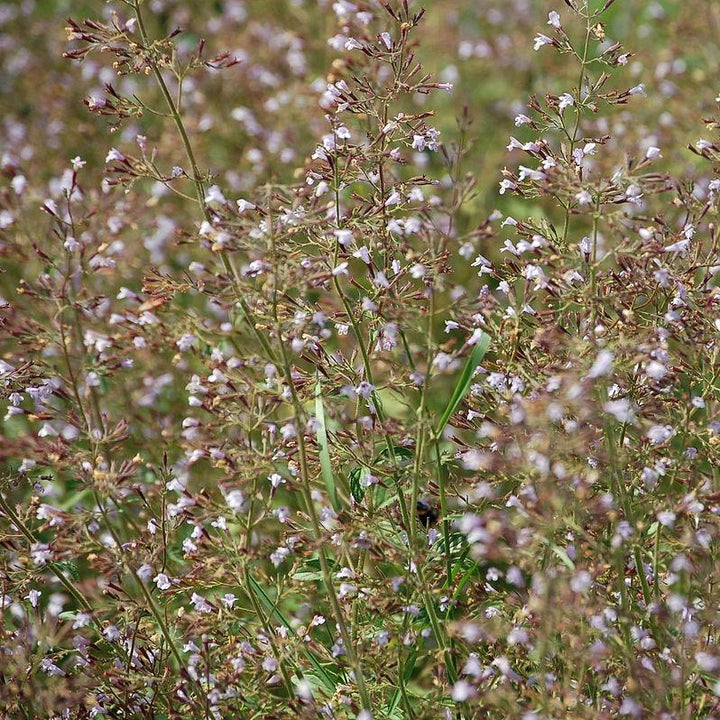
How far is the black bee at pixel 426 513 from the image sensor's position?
9.71 ft

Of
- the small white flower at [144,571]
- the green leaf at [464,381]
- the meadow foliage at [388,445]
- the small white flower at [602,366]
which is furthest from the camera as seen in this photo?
the small white flower at [144,571]

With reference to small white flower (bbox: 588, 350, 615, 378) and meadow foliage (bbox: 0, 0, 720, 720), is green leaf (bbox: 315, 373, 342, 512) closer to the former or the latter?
meadow foliage (bbox: 0, 0, 720, 720)

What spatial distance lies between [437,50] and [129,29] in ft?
16.9

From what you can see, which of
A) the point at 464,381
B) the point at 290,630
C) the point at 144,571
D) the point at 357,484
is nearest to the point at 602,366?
the point at 464,381

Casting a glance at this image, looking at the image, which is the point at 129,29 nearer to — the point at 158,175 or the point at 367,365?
the point at 158,175

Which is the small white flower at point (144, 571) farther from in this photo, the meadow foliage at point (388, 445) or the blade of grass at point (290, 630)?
the blade of grass at point (290, 630)

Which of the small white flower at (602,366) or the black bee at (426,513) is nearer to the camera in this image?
the small white flower at (602,366)

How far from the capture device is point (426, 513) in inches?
122

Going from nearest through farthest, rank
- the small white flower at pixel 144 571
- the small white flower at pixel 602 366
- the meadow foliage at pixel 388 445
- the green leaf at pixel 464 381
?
the small white flower at pixel 602 366, the meadow foliage at pixel 388 445, the green leaf at pixel 464 381, the small white flower at pixel 144 571

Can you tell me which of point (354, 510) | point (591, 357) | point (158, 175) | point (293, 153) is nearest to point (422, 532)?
point (354, 510)

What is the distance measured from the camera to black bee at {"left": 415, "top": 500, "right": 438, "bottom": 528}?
296 cm

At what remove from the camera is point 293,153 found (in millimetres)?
6332

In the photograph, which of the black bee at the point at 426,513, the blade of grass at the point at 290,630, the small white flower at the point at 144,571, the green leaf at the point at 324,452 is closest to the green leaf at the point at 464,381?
Answer: the green leaf at the point at 324,452

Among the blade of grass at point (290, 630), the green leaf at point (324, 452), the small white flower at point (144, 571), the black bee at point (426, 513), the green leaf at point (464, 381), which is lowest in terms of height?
the blade of grass at point (290, 630)
